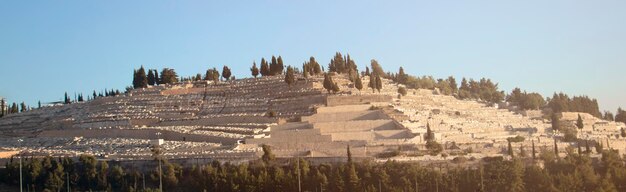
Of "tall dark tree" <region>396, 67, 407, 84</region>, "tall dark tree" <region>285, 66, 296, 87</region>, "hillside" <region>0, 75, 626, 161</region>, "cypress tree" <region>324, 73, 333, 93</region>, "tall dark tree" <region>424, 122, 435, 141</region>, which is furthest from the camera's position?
"tall dark tree" <region>396, 67, 407, 84</region>

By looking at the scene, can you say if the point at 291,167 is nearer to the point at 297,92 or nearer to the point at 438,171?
the point at 438,171

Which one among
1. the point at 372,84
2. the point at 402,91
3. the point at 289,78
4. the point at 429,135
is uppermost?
the point at 289,78

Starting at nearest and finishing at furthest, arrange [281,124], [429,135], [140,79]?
[429,135], [281,124], [140,79]

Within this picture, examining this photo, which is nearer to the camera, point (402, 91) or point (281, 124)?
point (281, 124)

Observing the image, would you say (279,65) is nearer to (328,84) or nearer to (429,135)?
(328,84)

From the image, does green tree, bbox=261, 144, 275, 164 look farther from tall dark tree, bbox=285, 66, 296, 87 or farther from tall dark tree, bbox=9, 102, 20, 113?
tall dark tree, bbox=9, 102, 20, 113

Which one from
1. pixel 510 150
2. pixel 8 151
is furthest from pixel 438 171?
pixel 8 151

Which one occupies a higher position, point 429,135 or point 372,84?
point 372,84

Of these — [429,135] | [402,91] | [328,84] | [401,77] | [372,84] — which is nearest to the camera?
[429,135]

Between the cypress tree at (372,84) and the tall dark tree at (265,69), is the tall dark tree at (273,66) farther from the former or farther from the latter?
the cypress tree at (372,84)

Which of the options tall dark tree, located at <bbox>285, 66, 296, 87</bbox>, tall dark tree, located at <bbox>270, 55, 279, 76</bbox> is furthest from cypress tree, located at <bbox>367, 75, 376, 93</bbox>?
tall dark tree, located at <bbox>270, 55, 279, 76</bbox>

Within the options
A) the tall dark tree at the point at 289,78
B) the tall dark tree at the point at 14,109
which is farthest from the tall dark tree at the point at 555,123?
the tall dark tree at the point at 14,109

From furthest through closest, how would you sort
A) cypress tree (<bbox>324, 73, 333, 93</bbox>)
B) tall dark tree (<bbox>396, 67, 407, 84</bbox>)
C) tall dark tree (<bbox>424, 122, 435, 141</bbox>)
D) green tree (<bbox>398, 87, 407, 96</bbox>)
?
1. tall dark tree (<bbox>396, 67, 407, 84</bbox>)
2. green tree (<bbox>398, 87, 407, 96</bbox>)
3. cypress tree (<bbox>324, 73, 333, 93</bbox>)
4. tall dark tree (<bbox>424, 122, 435, 141</bbox>)

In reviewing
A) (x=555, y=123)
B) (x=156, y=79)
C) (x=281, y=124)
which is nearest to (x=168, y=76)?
(x=156, y=79)
